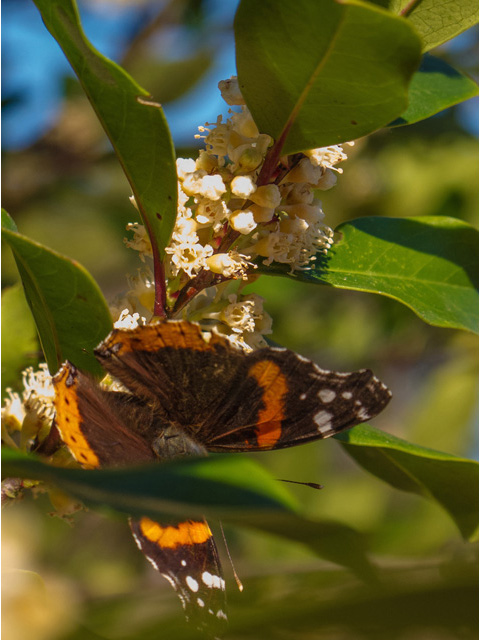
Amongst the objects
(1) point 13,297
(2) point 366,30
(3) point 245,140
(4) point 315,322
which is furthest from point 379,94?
(4) point 315,322

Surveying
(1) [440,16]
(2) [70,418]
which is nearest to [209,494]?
(2) [70,418]

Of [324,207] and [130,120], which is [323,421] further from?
[324,207]

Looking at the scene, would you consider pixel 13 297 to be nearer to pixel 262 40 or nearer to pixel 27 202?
pixel 262 40

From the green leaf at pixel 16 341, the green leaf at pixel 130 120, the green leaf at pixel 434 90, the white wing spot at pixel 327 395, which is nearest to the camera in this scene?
the green leaf at pixel 130 120

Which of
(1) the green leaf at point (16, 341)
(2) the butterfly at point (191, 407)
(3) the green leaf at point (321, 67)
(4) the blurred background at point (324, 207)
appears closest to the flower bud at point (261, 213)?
(3) the green leaf at point (321, 67)

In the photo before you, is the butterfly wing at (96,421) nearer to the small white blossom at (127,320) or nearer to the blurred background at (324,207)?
the small white blossom at (127,320)

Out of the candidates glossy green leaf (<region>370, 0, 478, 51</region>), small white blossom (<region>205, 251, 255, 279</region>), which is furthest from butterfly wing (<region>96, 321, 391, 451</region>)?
glossy green leaf (<region>370, 0, 478, 51</region>)

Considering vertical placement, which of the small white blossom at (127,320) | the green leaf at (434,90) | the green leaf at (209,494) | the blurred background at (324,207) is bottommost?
the blurred background at (324,207)
